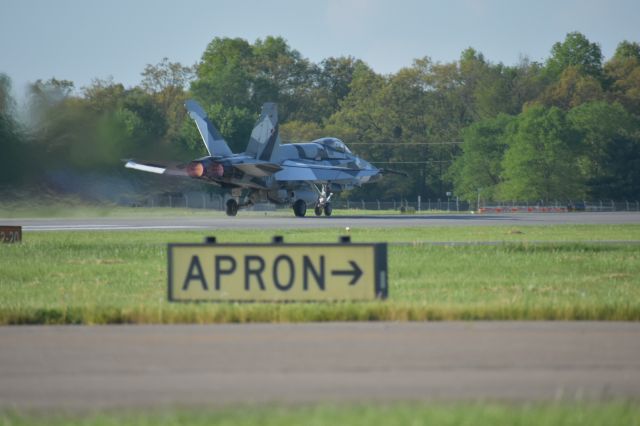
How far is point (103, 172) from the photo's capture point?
5256 cm

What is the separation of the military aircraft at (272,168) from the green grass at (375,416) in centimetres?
5529

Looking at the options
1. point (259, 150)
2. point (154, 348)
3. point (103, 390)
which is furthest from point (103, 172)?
point (103, 390)

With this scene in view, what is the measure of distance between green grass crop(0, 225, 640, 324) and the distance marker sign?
0.34 meters

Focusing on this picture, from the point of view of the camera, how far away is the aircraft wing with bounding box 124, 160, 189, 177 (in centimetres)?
5740

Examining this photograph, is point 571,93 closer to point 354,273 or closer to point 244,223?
point 244,223

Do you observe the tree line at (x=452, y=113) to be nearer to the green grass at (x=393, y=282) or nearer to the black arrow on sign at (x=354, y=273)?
the green grass at (x=393, y=282)

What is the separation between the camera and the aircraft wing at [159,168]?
188ft

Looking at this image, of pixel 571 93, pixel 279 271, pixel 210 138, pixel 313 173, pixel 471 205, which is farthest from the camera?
pixel 571 93

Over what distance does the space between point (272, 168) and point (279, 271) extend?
50.2 m

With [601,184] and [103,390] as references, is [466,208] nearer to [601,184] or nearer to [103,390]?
[601,184]

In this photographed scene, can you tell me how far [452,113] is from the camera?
541ft

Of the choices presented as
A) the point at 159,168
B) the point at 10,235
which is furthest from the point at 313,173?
the point at 10,235

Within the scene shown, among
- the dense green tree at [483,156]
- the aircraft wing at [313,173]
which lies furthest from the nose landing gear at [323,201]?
the dense green tree at [483,156]

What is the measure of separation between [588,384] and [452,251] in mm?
24415
